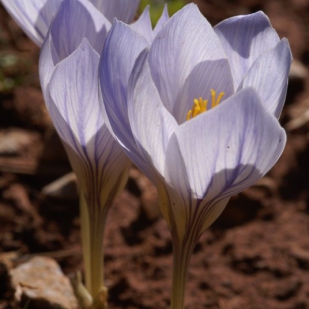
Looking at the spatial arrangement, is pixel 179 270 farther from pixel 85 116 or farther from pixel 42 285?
pixel 42 285

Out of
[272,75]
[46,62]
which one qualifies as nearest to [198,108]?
[272,75]

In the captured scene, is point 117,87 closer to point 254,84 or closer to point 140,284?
point 254,84

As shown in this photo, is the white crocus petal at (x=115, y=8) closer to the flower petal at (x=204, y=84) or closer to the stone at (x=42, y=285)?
the flower petal at (x=204, y=84)

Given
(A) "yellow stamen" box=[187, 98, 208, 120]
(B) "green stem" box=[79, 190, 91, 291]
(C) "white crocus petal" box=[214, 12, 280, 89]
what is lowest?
(B) "green stem" box=[79, 190, 91, 291]

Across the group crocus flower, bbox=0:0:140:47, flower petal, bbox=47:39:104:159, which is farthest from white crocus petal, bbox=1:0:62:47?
flower petal, bbox=47:39:104:159

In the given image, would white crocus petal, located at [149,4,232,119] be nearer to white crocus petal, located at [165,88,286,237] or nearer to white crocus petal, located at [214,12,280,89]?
white crocus petal, located at [214,12,280,89]

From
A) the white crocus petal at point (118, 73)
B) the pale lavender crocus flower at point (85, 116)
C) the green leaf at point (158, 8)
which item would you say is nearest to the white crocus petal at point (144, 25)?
the pale lavender crocus flower at point (85, 116)

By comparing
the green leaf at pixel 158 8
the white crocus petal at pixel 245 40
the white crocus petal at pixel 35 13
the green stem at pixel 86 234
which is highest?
the white crocus petal at pixel 35 13
